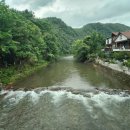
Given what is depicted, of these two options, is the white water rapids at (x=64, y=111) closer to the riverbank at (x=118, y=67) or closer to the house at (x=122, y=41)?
the riverbank at (x=118, y=67)

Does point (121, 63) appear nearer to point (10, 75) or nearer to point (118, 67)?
point (118, 67)

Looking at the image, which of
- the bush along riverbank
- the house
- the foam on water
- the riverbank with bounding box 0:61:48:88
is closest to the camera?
the foam on water

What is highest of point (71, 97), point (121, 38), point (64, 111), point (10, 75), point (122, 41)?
point (121, 38)

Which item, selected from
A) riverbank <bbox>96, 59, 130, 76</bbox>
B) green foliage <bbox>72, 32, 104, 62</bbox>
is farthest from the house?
riverbank <bbox>96, 59, 130, 76</bbox>

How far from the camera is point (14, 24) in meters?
39.3

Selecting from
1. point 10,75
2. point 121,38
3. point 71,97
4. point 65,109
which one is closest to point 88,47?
point 121,38

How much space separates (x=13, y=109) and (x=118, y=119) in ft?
32.4

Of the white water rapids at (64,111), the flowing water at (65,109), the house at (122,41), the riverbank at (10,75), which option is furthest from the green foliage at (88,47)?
the white water rapids at (64,111)

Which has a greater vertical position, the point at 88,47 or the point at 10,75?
the point at 88,47

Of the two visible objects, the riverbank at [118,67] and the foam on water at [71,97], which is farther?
the riverbank at [118,67]

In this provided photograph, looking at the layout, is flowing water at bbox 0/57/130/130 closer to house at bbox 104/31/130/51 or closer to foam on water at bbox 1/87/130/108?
foam on water at bbox 1/87/130/108

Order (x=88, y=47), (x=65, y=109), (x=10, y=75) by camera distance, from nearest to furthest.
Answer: (x=65, y=109) → (x=10, y=75) → (x=88, y=47)

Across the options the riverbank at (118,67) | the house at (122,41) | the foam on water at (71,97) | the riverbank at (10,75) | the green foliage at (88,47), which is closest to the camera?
the foam on water at (71,97)

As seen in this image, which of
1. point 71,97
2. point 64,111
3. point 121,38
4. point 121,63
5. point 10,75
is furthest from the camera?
point 121,38
